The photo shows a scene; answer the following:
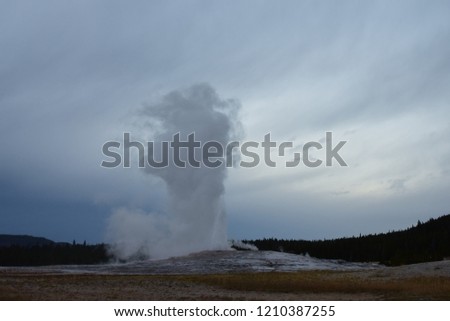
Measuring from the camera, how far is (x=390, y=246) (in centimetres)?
11288

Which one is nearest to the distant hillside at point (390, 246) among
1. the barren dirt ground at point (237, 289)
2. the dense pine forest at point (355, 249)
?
the dense pine forest at point (355, 249)

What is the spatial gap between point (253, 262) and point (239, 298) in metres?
32.7

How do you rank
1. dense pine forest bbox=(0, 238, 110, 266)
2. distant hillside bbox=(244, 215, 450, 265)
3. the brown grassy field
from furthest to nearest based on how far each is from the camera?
dense pine forest bbox=(0, 238, 110, 266) → distant hillside bbox=(244, 215, 450, 265) → the brown grassy field

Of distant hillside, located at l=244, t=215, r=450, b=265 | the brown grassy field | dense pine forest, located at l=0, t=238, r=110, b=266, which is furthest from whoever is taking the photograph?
dense pine forest, located at l=0, t=238, r=110, b=266

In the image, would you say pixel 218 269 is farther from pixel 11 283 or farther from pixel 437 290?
pixel 437 290

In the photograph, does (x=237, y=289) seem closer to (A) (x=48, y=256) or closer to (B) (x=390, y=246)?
(B) (x=390, y=246)

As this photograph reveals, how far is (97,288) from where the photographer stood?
124 feet

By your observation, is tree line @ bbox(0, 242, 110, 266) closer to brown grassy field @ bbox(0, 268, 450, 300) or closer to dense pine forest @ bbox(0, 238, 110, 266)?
dense pine forest @ bbox(0, 238, 110, 266)

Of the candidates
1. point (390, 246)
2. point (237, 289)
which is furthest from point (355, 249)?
point (237, 289)

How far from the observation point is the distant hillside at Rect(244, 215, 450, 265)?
10281 cm

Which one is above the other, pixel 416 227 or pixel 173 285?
pixel 416 227

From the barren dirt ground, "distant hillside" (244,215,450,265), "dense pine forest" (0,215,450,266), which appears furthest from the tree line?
the barren dirt ground
